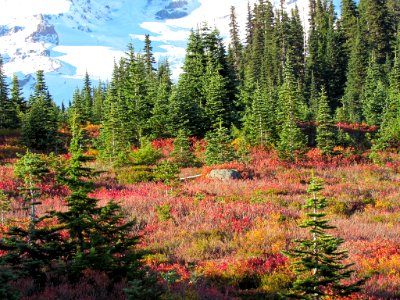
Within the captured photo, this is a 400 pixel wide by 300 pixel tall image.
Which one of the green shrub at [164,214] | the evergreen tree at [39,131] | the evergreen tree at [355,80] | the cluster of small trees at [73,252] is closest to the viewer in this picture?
the cluster of small trees at [73,252]

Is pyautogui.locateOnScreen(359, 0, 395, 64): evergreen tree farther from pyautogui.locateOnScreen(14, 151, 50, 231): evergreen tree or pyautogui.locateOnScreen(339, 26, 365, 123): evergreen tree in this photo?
pyautogui.locateOnScreen(14, 151, 50, 231): evergreen tree

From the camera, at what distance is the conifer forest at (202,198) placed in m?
7.46

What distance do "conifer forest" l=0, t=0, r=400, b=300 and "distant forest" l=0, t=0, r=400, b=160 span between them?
0.62 ft

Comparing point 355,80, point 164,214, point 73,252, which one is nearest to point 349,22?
point 355,80

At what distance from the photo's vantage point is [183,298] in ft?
23.6

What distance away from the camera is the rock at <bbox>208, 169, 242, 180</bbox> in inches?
820

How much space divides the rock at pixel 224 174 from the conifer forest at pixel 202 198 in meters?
0.09

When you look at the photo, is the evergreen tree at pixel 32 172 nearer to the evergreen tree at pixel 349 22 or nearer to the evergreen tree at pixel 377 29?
the evergreen tree at pixel 377 29

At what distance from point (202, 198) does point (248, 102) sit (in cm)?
2288

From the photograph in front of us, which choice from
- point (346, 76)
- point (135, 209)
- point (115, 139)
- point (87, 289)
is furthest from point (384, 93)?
point (87, 289)

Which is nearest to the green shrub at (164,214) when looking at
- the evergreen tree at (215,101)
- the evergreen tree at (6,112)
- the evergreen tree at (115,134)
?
the evergreen tree at (115,134)

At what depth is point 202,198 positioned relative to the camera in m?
16.2

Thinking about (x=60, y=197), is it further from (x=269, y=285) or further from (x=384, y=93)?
(x=384, y=93)

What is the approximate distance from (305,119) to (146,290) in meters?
32.7
